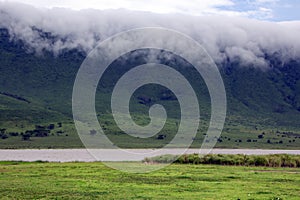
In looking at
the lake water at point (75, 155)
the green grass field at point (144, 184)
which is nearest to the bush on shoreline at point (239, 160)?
the green grass field at point (144, 184)

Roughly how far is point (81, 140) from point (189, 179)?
470 ft

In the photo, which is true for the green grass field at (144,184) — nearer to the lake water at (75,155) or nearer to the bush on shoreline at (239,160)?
the bush on shoreline at (239,160)

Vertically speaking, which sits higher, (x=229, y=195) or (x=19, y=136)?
(x=19, y=136)

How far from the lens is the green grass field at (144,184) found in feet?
139

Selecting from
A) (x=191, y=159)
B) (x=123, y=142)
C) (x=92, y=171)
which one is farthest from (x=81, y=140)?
(x=92, y=171)

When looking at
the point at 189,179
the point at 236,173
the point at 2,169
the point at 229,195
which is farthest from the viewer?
the point at 2,169

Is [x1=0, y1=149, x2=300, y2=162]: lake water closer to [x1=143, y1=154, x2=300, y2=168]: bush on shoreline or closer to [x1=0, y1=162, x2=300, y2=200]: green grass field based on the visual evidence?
[x1=143, y1=154, x2=300, y2=168]: bush on shoreline

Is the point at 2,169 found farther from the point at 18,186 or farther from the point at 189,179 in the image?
the point at 189,179

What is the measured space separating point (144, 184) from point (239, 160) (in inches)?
1166

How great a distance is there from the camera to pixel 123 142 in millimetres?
183250

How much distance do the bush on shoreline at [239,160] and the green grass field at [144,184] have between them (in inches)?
422

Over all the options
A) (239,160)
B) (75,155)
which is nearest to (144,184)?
(239,160)

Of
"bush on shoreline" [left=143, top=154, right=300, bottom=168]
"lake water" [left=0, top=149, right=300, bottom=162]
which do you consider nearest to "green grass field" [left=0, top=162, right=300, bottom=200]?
"bush on shoreline" [left=143, top=154, right=300, bottom=168]

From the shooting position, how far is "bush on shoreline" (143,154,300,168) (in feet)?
248
